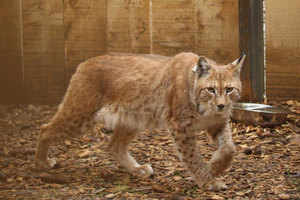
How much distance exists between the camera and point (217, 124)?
13.3ft

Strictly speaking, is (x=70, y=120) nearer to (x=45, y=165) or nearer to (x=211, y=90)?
(x=45, y=165)

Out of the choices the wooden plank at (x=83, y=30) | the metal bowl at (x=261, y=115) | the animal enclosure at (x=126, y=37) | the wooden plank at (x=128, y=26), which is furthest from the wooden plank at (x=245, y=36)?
the wooden plank at (x=83, y=30)

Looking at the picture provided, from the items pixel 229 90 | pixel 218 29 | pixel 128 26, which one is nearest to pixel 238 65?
pixel 229 90

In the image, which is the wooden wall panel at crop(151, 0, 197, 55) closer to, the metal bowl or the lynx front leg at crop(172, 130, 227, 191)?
the metal bowl

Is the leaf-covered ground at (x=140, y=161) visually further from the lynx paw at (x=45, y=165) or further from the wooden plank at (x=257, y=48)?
the wooden plank at (x=257, y=48)

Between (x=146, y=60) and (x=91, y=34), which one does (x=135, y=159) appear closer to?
(x=146, y=60)

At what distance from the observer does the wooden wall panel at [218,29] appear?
19.4 ft

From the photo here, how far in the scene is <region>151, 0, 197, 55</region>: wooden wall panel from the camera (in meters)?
5.95

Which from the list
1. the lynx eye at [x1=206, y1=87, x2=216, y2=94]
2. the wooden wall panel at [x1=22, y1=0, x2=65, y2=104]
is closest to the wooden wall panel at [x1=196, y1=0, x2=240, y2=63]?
the wooden wall panel at [x1=22, y1=0, x2=65, y2=104]

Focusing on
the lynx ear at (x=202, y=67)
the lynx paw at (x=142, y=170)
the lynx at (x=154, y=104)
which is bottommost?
the lynx paw at (x=142, y=170)

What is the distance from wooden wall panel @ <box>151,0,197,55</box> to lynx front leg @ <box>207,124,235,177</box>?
2.19 metres

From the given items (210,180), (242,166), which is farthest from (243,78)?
(210,180)

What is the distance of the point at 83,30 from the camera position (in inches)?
233

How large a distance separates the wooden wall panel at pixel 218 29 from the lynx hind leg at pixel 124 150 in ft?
6.11
